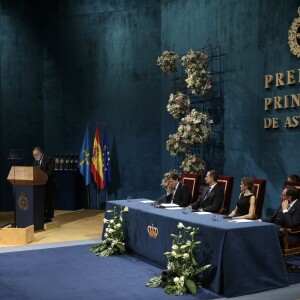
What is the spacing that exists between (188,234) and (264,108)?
363 centimetres

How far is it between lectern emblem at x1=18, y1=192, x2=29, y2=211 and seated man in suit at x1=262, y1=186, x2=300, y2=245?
4162 mm

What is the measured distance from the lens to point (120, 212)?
7.11 metres

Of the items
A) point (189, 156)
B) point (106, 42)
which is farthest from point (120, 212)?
point (106, 42)

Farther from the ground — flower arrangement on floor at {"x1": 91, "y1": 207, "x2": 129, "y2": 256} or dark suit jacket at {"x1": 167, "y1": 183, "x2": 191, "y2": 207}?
dark suit jacket at {"x1": 167, "y1": 183, "x2": 191, "y2": 207}

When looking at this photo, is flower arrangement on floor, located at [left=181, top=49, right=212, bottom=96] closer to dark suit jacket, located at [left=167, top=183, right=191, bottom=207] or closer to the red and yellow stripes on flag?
dark suit jacket, located at [left=167, top=183, right=191, bottom=207]

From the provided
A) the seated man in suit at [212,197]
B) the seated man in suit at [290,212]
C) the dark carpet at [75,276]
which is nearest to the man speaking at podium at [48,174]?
the dark carpet at [75,276]

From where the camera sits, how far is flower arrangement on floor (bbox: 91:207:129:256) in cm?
695

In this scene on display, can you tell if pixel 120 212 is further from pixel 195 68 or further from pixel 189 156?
pixel 195 68

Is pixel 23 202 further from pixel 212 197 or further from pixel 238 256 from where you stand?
pixel 238 256

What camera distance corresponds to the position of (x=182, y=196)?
774 centimetres

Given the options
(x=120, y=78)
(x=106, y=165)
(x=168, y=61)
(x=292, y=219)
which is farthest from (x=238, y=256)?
(x=120, y=78)

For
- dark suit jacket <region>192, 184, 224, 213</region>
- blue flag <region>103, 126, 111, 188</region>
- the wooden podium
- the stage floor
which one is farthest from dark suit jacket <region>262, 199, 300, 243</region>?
blue flag <region>103, 126, 111, 188</region>

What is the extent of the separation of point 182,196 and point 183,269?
251 centimetres

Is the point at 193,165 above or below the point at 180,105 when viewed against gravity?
below
